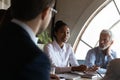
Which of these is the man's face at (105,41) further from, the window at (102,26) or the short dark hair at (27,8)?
the short dark hair at (27,8)

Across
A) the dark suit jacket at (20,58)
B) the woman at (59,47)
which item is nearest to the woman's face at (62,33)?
the woman at (59,47)

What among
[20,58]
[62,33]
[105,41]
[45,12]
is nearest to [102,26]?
[105,41]

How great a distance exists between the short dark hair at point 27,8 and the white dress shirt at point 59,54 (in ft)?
6.93

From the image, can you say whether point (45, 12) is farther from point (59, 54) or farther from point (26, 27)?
point (59, 54)

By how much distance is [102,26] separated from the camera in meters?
5.07

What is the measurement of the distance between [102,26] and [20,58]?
4368 mm

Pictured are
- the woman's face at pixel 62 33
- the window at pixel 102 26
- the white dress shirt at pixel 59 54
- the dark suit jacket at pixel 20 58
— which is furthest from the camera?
the window at pixel 102 26

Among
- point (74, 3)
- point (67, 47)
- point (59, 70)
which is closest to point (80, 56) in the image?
point (74, 3)

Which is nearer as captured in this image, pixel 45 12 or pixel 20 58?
pixel 20 58

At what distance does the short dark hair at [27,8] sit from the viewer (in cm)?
89

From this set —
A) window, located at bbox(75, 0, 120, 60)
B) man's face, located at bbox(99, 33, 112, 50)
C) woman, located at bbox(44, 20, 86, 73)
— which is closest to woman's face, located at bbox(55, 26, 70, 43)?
woman, located at bbox(44, 20, 86, 73)

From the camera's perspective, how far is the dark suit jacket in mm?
→ 801

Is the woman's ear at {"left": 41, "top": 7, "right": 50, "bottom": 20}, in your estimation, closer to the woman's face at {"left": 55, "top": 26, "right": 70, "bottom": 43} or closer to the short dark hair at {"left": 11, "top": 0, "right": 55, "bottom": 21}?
the short dark hair at {"left": 11, "top": 0, "right": 55, "bottom": 21}

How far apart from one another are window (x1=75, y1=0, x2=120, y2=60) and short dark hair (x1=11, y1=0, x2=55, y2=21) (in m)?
4.00
